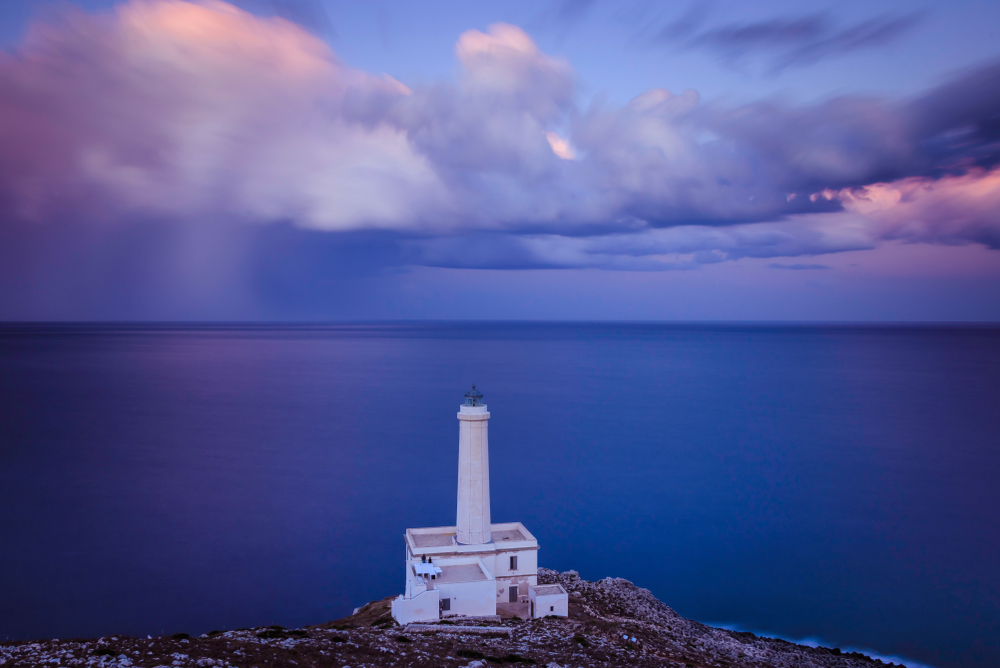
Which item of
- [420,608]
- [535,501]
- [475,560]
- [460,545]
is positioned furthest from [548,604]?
[535,501]

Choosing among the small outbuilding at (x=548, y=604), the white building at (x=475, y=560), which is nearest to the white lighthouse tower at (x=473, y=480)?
the white building at (x=475, y=560)

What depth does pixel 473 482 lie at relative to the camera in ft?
70.9

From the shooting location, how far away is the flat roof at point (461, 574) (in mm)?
19672

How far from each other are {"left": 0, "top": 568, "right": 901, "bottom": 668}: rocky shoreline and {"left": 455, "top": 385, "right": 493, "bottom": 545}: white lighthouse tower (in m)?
3.22

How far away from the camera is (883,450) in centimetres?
5203

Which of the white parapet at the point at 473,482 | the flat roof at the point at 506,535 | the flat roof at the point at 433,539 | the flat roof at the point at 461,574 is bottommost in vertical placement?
the flat roof at the point at 461,574

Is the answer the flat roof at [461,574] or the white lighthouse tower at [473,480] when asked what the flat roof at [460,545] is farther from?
the flat roof at [461,574]

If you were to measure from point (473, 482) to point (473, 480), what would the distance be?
3.0 inches

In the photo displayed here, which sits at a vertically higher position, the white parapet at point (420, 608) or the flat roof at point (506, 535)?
the flat roof at point (506, 535)

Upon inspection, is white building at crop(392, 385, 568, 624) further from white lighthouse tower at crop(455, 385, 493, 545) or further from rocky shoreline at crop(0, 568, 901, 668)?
rocky shoreline at crop(0, 568, 901, 668)


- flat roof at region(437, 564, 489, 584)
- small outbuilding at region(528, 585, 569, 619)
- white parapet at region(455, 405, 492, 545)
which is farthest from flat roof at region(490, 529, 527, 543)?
small outbuilding at region(528, 585, 569, 619)

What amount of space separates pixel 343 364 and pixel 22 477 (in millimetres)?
80882

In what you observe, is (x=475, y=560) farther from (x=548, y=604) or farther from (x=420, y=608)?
(x=420, y=608)

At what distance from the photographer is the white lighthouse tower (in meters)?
21.5
